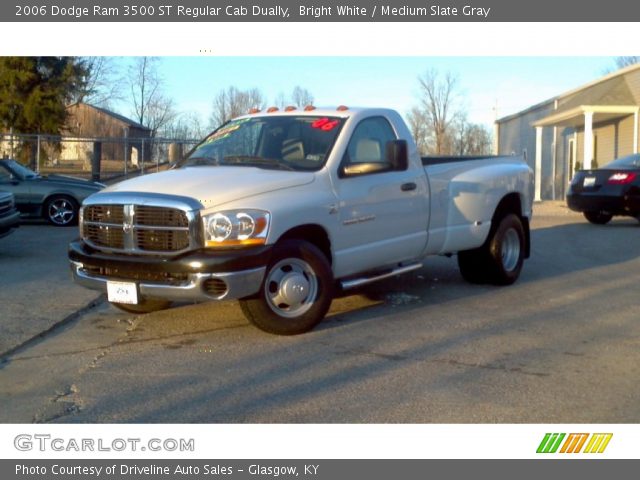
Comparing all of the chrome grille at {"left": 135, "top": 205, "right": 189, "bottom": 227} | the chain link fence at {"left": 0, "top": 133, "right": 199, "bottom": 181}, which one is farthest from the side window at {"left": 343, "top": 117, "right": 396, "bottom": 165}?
the chain link fence at {"left": 0, "top": 133, "right": 199, "bottom": 181}

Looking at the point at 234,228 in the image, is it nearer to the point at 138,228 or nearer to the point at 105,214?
the point at 138,228

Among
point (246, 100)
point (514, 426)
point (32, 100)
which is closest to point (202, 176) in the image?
point (514, 426)

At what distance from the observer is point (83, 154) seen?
31.8 m

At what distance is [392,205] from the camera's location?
7711mm

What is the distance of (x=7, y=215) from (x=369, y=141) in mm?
6004

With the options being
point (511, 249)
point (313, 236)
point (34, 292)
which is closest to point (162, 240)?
point (313, 236)

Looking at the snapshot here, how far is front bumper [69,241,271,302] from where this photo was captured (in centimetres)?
615

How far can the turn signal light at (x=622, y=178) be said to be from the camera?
16047mm

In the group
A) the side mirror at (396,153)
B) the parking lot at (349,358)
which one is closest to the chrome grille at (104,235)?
the parking lot at (349,358)

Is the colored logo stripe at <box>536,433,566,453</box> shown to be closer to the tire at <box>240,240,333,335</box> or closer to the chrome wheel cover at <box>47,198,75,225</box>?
the tire at <box>240,240,333,335</box>

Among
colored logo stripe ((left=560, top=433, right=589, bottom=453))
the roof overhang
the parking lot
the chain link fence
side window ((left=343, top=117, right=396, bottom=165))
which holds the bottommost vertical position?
colored logo stripe ((left=560, top=433, right=589, bottom=453))

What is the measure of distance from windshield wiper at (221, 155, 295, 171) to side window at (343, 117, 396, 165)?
60cm

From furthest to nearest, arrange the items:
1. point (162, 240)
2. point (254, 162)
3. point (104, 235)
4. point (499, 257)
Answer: point (499, 257) < point (254, 162) < point (104, 235) < point (162, 240)

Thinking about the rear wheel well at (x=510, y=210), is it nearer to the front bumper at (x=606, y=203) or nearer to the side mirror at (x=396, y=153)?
the side mirror at (x=396, y=153)
